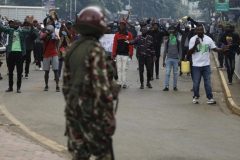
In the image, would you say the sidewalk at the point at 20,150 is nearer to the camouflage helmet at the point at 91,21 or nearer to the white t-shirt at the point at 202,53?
the camouflage helmet at the point at 91,21

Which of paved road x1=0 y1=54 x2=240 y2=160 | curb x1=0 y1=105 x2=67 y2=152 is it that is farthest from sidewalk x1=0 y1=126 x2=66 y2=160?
paved road x1=0 y1=54 x2=240 y2=160

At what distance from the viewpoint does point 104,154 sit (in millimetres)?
5281

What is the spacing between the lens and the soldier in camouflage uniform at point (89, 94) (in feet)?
16.8

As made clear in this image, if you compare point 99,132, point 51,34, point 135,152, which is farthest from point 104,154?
point 51,34

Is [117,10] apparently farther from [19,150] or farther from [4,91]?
[19,150]

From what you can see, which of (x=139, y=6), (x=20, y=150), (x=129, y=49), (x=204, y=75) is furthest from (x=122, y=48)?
(x=139, y=6)

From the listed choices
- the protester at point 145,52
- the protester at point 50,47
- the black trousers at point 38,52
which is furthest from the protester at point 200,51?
the black trousers at point 38,52

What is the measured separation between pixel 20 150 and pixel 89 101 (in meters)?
3.75

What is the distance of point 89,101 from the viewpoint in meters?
5.16

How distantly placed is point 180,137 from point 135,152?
1541 mm

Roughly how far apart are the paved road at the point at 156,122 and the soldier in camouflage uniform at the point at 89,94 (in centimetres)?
315

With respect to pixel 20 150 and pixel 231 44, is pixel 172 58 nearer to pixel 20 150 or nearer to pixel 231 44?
pixel 231 44

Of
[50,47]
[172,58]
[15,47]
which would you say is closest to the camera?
[15,47]

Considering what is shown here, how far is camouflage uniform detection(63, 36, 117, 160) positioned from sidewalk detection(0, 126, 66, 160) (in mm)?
2883
